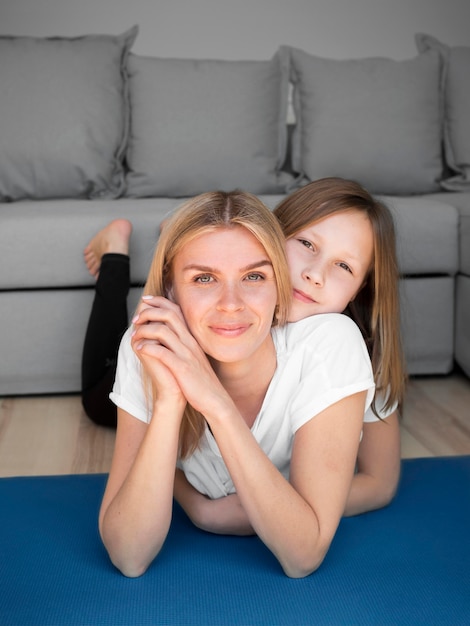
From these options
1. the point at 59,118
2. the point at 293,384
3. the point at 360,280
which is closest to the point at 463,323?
the point at 360,280

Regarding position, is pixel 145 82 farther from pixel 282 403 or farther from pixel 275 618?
pixel 275 618

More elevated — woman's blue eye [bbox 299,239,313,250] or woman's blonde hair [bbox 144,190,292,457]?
woman's blonde hair [bbox 144,190,292,457]

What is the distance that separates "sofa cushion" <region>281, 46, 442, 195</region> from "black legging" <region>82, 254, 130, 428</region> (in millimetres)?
1111

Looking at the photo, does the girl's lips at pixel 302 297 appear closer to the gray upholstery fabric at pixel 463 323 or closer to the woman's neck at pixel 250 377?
the woman's neck at pixel 250 377

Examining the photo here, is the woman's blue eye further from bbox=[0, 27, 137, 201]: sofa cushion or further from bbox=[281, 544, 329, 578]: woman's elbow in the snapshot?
bbox=[0, 27, 137, 201]: sofa cushion

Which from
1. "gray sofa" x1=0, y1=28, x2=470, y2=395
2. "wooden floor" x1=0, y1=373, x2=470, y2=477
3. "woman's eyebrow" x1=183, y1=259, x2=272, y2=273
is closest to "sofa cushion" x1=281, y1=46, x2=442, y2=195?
"gray sofa" x1=0, y1=28, x2=470, y2=395

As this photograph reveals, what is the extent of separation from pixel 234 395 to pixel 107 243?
977 mm

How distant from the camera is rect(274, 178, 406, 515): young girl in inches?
59.8

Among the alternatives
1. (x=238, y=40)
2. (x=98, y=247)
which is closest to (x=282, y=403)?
(x=98, y=247)

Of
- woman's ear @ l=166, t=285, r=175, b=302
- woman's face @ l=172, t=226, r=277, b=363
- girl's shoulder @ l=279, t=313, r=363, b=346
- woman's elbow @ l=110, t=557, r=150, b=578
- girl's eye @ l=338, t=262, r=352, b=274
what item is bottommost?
woman's elbow @ l=110, t=557, r=150, b=578

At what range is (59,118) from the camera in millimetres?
2850

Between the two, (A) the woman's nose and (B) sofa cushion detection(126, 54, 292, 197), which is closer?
(A) the woman's nose

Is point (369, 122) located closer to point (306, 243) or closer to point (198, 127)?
point (198, 127)

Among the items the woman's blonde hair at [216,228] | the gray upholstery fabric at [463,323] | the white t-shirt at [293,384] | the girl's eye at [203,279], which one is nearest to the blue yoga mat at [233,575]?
the white t-shirt at [293,384]
